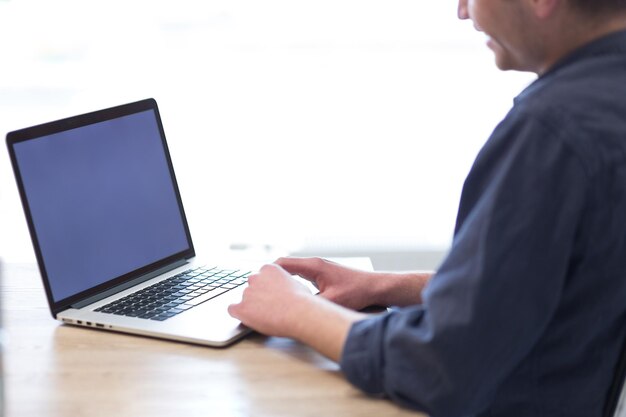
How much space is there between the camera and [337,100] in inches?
103

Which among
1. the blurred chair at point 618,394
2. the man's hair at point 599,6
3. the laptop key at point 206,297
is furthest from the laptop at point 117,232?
the man's hair at point 599,6

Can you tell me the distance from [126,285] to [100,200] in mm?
148

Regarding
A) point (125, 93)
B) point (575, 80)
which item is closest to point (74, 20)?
point (125, 93)

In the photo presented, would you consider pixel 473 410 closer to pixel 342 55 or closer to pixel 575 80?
pixel 575 80

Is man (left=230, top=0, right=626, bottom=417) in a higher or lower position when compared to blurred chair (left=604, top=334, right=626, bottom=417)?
higher

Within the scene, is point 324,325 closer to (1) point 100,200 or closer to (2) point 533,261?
(2) point 533,261

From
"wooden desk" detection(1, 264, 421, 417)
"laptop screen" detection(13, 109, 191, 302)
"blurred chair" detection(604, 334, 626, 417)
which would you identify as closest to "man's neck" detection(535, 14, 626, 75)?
"blurred chair" detection(604, 334, 626, 417)

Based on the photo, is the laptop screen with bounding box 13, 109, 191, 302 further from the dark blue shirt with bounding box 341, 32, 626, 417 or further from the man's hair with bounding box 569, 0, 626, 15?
the man's hair with bounding box 569, 0, 626, 15

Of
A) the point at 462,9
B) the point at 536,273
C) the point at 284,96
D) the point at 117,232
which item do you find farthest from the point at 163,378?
the point at 284,96

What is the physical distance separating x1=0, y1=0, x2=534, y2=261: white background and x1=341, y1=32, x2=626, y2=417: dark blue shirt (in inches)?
61.0

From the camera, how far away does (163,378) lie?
46.0 inches

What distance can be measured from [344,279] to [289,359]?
0.24 metres

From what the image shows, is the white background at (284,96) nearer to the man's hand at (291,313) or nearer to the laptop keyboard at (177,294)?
the laptop keyboard at (177,294)

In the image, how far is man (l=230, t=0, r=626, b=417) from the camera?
971 millimetres
